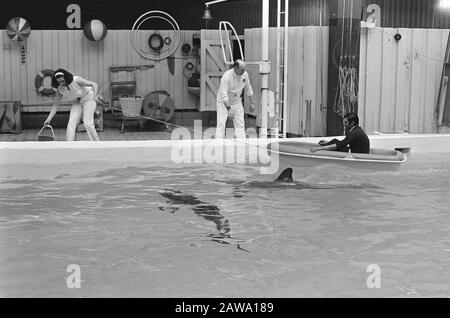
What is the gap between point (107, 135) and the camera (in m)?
15.1

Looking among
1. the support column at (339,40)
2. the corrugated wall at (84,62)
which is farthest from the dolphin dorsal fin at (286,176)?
the corrugated wall at (84,62)

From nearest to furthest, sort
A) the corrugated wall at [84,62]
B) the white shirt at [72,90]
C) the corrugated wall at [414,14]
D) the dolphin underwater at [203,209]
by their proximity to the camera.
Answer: the dolphin underwater at [203,209], the white shirt at [72,90], the corrugated wall at [414,14], the corrugated wall at [84,62]

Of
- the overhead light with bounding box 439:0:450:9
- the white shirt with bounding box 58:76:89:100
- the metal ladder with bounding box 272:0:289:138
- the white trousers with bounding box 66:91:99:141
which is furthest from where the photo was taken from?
the overhead light with bounding box 439:0:450:9

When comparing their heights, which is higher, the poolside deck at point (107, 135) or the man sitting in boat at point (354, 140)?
the man sitting in boat at point (354, 140)

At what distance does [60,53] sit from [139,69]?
70.6 inches

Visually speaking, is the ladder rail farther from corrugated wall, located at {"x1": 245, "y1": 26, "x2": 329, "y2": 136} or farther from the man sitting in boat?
the man sitting in boat

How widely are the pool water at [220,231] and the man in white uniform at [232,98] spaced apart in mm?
1791

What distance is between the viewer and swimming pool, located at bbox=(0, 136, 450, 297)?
6293mm

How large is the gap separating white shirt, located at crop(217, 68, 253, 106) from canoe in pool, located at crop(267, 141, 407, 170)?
2.61m

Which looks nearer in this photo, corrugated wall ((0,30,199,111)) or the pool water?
the pool water

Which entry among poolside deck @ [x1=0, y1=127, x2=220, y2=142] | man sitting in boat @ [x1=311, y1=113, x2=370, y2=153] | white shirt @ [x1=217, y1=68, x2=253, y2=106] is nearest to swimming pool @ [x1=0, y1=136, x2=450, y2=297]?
man sitting in boat @ [x1=311, y1=113, x2=370, y2=153]

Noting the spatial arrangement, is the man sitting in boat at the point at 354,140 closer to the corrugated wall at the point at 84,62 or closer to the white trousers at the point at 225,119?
the white trousers at the point at 225,119

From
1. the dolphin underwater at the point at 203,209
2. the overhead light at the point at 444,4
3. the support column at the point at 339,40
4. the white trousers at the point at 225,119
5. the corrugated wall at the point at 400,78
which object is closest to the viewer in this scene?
the dolphin underwater at the point at 203,209

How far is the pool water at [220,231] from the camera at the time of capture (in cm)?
626
